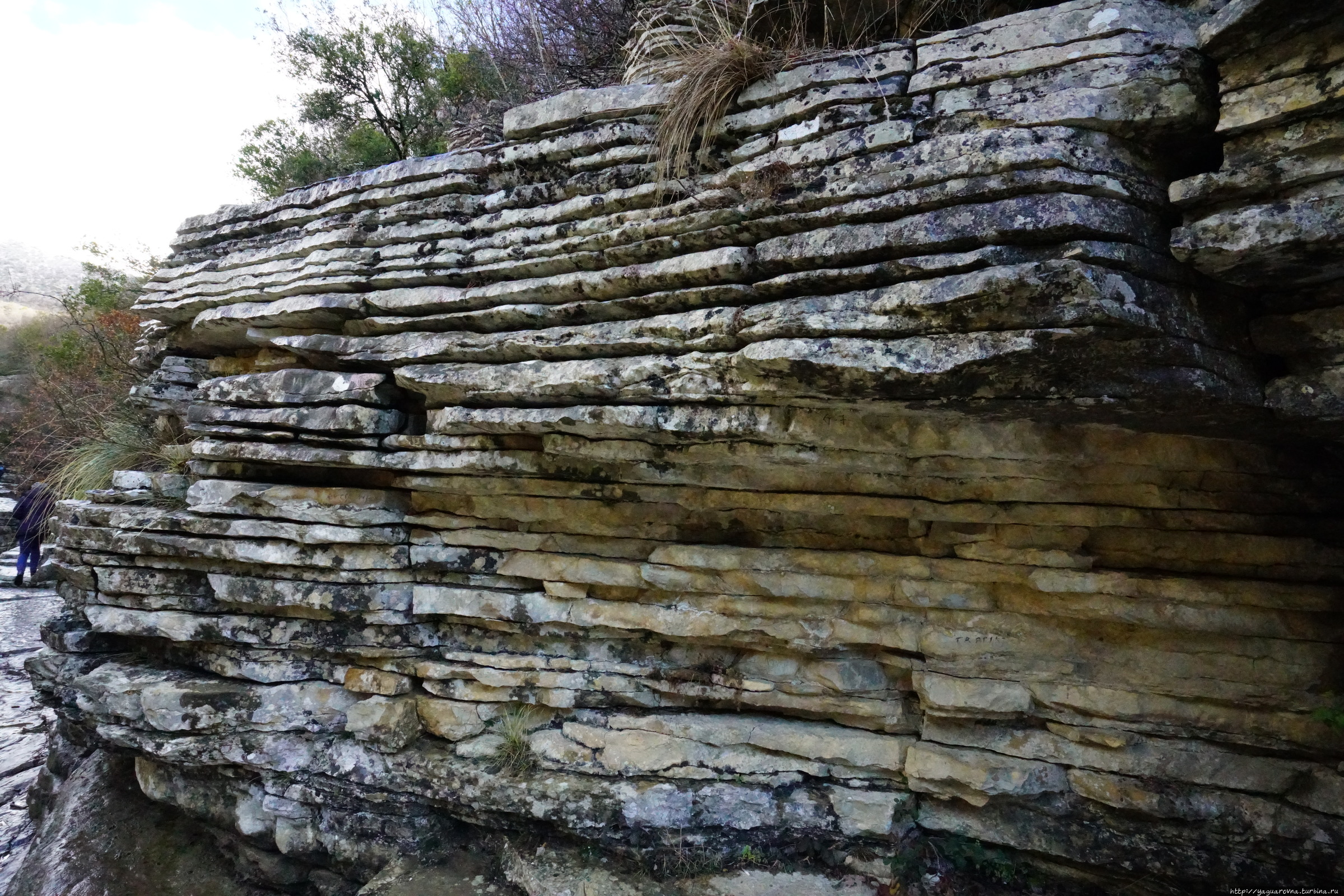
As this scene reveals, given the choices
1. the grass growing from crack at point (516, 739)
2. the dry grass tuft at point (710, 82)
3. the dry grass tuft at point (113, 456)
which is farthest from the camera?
the dry grass tuft at point (113, 456)

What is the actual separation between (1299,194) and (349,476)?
5.03m

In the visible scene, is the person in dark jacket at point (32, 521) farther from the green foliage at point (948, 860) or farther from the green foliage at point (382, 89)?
the green foliage at point (948, 860)

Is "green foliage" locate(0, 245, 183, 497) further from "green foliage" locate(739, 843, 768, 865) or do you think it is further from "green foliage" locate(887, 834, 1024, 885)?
"green foliage" locate(887, 834, 1024, 885)

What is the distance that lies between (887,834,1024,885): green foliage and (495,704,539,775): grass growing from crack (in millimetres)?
2275

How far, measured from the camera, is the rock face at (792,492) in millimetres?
2455

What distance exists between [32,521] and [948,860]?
11626mm

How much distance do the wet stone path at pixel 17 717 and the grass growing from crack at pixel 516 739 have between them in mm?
4320

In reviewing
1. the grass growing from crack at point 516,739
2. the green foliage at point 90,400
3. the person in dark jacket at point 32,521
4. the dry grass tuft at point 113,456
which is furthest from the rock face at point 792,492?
the person in dark jacket at point 32,521

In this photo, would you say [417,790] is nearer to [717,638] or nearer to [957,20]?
[717,638]

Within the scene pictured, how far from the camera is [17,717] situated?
7.41 m

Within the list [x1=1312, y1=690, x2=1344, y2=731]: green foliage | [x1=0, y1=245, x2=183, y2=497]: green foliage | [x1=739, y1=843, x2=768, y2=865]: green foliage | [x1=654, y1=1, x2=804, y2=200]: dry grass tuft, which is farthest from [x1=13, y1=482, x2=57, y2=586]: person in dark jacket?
[x1=1312, y1=690, x2=1344, y2=731]: green foliage

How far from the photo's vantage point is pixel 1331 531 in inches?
117

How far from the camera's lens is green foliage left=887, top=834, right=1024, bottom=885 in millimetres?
3658

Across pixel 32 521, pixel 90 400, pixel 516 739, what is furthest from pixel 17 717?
pixel 516 739
